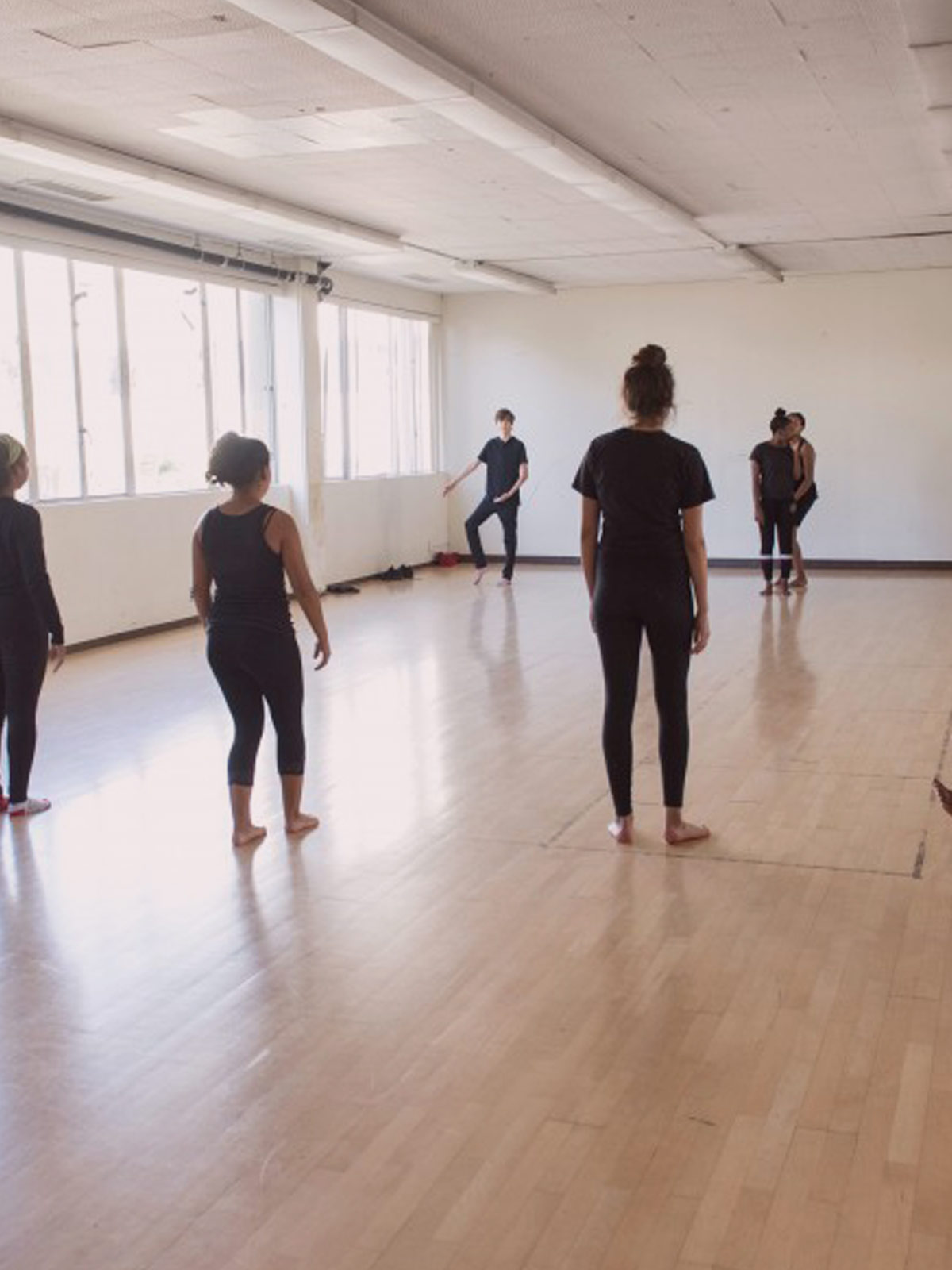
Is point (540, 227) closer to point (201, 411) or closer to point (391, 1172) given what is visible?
point (201, 411)

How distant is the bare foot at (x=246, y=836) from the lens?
468cm

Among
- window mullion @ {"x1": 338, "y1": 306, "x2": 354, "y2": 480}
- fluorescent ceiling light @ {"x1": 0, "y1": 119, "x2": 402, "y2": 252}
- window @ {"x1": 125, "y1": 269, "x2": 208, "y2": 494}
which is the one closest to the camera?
fluorescent ceiling light @ {"x1": 0, "y1": 119, "x2": 402, "y2": 252}

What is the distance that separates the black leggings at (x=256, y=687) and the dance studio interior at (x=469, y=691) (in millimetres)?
349

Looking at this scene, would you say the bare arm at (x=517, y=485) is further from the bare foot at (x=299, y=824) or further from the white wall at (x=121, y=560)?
the bare foot at (x=299, y=824)

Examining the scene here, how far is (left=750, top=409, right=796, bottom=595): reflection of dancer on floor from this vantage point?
36.6ft

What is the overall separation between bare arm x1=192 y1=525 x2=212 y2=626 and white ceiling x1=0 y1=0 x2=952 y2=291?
183 centimetres

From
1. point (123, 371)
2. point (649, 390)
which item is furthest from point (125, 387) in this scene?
point (649, 390)

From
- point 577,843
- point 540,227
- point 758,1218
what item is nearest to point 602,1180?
Answer: point 758,1218

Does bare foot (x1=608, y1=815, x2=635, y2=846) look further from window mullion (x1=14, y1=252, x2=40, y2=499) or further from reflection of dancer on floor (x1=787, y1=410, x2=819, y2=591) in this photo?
reflection of dancer on floor (x1=787, y1=410, x2=819, y2=591)

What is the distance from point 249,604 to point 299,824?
811 mm

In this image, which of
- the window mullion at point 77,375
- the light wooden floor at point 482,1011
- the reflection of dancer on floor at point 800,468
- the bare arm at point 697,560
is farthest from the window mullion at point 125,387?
the bare arm at point 697,560

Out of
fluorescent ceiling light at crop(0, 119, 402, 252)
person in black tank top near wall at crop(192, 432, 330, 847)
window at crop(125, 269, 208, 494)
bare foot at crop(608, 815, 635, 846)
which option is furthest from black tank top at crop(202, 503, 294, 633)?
window at crop(125, 269, 208, 494)

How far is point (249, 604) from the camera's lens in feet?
14.9

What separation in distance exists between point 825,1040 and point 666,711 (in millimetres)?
1545
